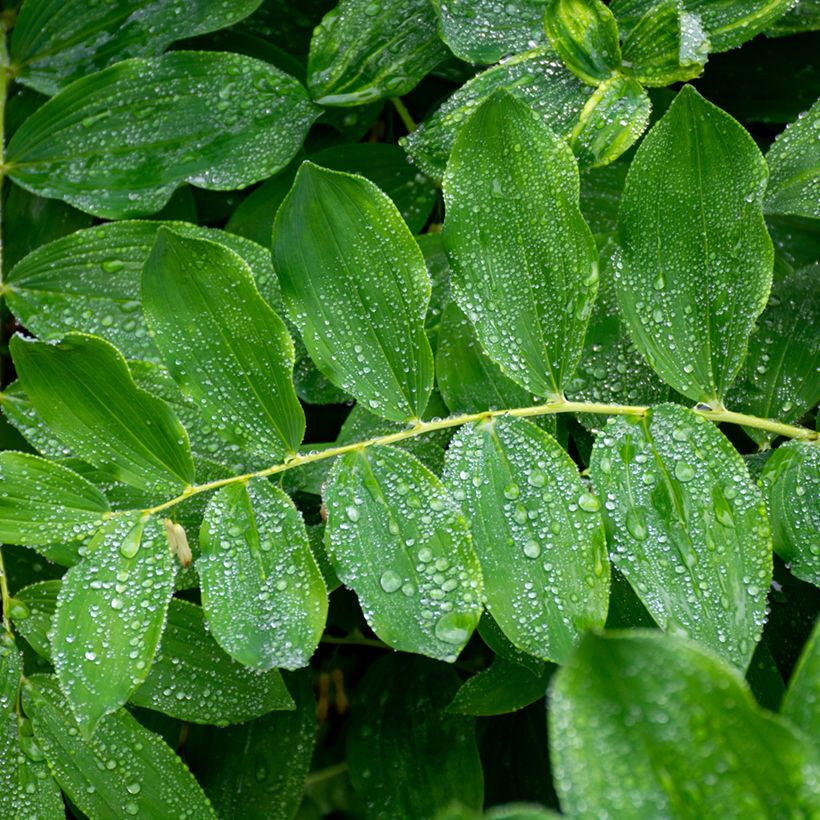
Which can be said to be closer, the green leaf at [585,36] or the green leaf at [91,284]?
the green leaf at [585,36]

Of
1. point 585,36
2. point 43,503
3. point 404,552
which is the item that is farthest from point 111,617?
point 585,36

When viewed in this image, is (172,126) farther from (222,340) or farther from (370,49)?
(222,340)

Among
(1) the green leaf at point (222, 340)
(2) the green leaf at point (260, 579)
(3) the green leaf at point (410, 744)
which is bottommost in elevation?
(3) the green leaf at point (410, 744)

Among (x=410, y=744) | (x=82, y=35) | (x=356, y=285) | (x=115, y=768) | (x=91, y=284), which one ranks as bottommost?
(x=410, y=744)

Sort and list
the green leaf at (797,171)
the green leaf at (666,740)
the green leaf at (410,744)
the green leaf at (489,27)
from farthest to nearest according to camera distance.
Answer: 1. the green leaf at (410,744)
2. the green leaf at (489,27)
3. the green leaf at (797,171)
4. the green leaf at (666,740)

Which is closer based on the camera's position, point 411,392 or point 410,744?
point 411,392

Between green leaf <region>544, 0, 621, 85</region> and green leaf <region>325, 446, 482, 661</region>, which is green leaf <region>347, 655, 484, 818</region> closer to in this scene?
green leaf <region>325, 446, 482, 661</region>

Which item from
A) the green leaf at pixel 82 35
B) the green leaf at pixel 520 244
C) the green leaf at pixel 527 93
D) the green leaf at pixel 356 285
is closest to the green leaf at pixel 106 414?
the green leaf at pixel 356 285

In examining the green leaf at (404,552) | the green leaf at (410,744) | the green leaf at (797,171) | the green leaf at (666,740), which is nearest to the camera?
the green leaf at (666,740)

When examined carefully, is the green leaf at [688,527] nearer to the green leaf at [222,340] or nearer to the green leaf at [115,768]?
the green leaf at [222,340]
